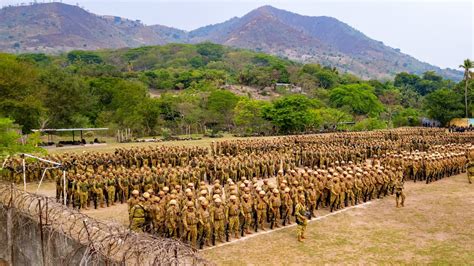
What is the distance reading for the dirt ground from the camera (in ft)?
34.1

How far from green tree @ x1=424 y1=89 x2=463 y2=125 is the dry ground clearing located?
40648 mm

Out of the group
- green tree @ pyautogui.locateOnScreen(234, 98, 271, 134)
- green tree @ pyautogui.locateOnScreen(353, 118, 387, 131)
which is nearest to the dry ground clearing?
green tree @ pyautogui.locateOnScreen(234, 98, 271, 134)

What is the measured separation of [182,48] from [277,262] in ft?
523

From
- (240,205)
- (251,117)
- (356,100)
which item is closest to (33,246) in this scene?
(240,205)

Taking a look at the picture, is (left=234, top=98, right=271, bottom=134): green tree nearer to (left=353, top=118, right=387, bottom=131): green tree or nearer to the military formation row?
(left=353, top=118, right=387, bottom=131): green tree

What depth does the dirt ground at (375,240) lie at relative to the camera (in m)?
10.4

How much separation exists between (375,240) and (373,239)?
0.09 meters

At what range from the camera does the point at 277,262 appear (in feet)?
33.6

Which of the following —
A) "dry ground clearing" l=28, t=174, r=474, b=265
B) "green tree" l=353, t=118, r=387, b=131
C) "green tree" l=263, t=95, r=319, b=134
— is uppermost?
"green tree" l=263, t=95, r=319, b=134

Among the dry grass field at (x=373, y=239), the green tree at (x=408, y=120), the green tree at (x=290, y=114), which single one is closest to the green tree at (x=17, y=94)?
the dry grass field at (x=373, y=239)

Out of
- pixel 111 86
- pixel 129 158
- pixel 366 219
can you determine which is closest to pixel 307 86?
pixel 111 86

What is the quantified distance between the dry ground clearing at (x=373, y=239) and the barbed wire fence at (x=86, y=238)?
8.79ft

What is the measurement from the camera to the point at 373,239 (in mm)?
11750

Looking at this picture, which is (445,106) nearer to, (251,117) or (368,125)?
(368,125)
